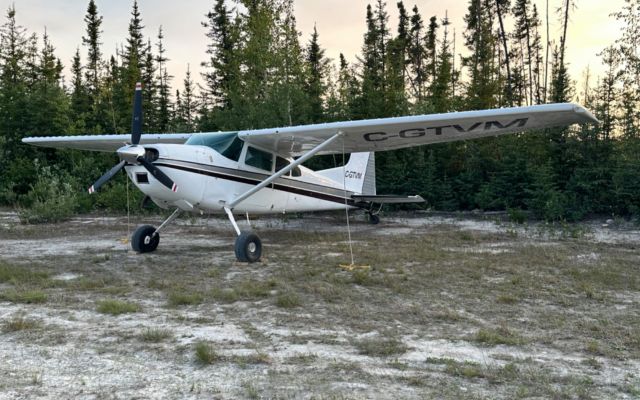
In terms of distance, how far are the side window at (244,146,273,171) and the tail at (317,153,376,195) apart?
3.09 m

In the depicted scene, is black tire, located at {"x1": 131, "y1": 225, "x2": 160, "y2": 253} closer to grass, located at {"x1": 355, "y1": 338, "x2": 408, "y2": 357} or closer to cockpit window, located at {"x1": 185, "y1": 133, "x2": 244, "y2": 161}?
cockpit window, located at {"x1": 185, "y1": 133, "x2": 244, "y2": 161}

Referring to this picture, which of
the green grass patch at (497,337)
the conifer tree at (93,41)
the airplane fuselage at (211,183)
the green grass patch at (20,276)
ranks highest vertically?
the conifer tree at (93,41)

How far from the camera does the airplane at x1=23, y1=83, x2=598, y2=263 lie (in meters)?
7.36

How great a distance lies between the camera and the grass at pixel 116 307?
15.6ft

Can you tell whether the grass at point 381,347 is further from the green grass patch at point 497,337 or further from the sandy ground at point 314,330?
the green grass patch at point 497,337

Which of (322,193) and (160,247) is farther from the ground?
(322,193)

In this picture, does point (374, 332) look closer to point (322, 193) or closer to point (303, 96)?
point (322, 193)

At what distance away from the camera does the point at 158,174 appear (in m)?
7.49

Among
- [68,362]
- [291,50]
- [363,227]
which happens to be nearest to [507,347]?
[68,362]

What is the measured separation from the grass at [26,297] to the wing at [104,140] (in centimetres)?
557

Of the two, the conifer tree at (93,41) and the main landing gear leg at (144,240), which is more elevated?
the conifer tree at (93,41)

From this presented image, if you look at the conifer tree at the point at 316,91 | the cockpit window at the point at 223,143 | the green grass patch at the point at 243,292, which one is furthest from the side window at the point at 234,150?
the conifer tree at the point at 316,91

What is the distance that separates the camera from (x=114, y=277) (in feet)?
21.5

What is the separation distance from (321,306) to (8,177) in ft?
67.8
